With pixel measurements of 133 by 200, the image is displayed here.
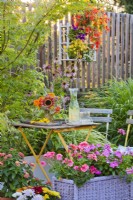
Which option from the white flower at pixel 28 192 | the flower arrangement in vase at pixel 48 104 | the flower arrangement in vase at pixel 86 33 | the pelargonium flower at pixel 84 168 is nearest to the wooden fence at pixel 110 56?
the flower arrangement in vase at pixel 86 33

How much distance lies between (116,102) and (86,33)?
3.73 feet

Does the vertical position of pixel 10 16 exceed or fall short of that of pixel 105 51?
it exceeds it

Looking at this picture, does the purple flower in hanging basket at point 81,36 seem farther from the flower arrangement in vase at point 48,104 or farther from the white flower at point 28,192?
the white flower at point 28,192

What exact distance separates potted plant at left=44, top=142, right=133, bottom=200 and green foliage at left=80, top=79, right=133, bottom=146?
2432 millimetres

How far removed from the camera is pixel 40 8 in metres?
4.25

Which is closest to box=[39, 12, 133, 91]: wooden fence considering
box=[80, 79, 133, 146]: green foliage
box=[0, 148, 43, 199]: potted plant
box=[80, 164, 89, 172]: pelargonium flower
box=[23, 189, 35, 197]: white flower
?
box=[80, 79, 133, 146]: green foliage

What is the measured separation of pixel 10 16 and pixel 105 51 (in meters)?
4.13

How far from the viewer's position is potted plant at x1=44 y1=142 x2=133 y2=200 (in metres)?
3.76

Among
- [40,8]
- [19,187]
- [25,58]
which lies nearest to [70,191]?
[19,187]

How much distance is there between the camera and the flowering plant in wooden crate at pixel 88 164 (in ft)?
12.3

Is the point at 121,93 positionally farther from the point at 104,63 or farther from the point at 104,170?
the point at 104,170

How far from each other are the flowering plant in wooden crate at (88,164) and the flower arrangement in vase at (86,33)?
3276mm

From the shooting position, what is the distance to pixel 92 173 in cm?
376

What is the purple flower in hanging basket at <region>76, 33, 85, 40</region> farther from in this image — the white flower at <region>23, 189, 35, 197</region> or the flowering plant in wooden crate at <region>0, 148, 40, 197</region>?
the white flower at <region>23, 189, 35, 197</region>
